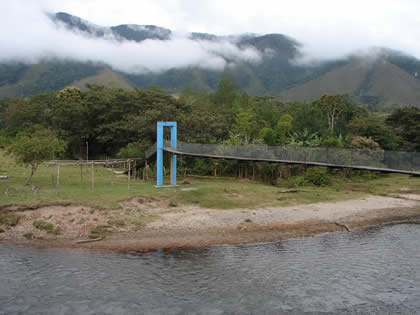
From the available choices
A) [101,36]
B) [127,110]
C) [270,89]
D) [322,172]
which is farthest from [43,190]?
[101,36]

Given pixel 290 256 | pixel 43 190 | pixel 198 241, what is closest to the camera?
pixel 290 256

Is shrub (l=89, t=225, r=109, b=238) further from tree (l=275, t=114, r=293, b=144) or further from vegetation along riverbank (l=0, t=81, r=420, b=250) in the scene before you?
tree (l=275, t=114, r=293, b=144)

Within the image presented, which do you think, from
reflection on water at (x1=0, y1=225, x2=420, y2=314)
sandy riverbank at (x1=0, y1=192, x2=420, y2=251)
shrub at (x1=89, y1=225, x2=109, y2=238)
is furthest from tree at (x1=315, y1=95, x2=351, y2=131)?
shrub at (x1=89, y1=225, x2=109, y2=238)

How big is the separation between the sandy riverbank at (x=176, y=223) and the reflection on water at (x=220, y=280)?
1003 millimetres

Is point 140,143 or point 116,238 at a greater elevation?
point 140,143

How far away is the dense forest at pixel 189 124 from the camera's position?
120ft

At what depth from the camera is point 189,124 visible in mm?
36594

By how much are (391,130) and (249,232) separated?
3408 centimetres

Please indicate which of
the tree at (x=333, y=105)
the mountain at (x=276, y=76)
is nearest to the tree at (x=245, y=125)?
the tree at (x=333, y=105)

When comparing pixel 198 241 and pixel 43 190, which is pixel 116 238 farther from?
pixel 43 190

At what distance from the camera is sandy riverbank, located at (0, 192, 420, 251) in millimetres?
15867

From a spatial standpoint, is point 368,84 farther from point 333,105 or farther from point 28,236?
point 28,236

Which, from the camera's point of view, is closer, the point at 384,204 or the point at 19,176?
the point at 384,204

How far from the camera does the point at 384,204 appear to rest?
75.4 feet
